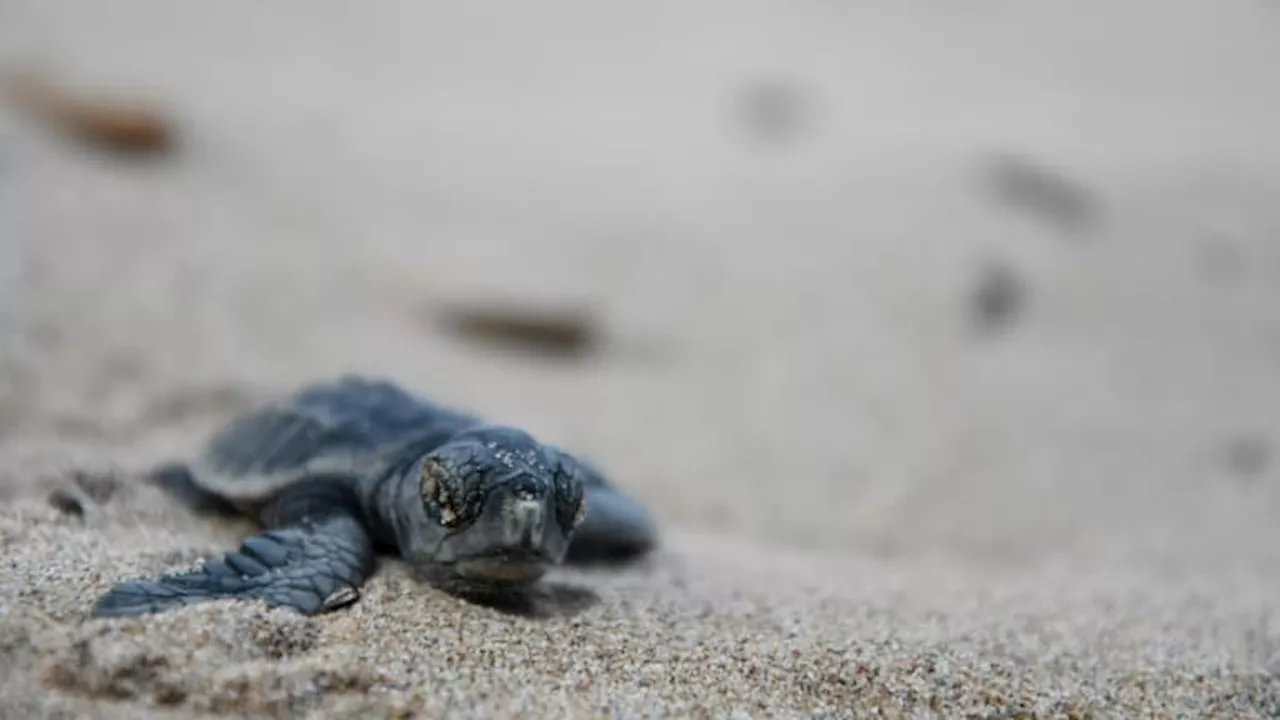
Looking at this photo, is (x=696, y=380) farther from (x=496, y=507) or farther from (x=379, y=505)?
(x=496, y=507)

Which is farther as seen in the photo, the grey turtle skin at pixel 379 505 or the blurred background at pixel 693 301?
the blurred background at pixel 693 301

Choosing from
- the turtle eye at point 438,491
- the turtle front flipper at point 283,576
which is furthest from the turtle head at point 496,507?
the turtle front flipper at point 283,576

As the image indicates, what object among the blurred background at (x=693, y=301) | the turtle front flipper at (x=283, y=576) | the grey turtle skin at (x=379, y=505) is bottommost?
the turtle front flipper at (x=283, y=576)

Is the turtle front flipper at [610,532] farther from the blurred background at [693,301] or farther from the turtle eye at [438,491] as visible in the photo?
the blurred background at [693,301]

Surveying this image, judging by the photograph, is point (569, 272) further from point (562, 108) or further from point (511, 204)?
point (562, 108)

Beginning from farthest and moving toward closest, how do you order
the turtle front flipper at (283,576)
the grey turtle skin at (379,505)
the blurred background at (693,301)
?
the blurred background at (693,301) → the grey turtle skin at (379,505) → the turtle front flipper at (283,576)

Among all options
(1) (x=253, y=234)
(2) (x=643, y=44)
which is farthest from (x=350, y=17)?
(1) (x=253, y=234)

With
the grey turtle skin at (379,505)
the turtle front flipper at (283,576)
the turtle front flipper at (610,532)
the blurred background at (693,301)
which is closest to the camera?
the turtle front flipper at (283,576)

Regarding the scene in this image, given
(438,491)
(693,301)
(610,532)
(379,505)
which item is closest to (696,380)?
(693,301)
